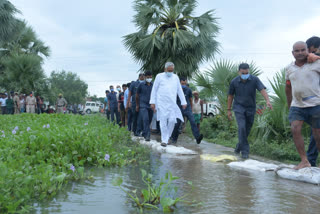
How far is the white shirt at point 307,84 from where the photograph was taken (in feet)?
14.5

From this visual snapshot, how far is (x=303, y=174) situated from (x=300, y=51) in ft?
4.77

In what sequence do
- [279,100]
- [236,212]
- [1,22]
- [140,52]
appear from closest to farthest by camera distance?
[236,212] < [279,100] < [140,52] < [1,22]

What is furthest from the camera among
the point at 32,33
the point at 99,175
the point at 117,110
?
the point at 32,33

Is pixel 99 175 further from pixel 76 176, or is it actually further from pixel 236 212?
pixel 236 212

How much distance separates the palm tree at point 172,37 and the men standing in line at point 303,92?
11.9 meters

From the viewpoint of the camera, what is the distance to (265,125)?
7.26 meters

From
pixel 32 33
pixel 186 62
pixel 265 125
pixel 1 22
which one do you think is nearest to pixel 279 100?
pixel 265 125

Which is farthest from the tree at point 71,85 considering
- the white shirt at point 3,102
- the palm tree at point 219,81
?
the palm tree at point 219,81

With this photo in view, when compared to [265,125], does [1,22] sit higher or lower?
higher

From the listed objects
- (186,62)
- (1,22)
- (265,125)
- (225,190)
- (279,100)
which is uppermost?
(1,22)

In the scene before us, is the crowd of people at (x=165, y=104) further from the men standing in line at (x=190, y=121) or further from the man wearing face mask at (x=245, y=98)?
the man wearing face mask at (x=245, y=98)

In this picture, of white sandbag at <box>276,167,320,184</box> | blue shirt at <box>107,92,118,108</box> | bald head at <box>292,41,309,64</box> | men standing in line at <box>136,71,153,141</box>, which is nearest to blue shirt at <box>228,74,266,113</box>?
bald head at <box>292,41,309,64</box>

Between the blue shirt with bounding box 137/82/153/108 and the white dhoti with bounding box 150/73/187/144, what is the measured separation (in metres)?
1.17

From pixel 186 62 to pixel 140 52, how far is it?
216 cm
